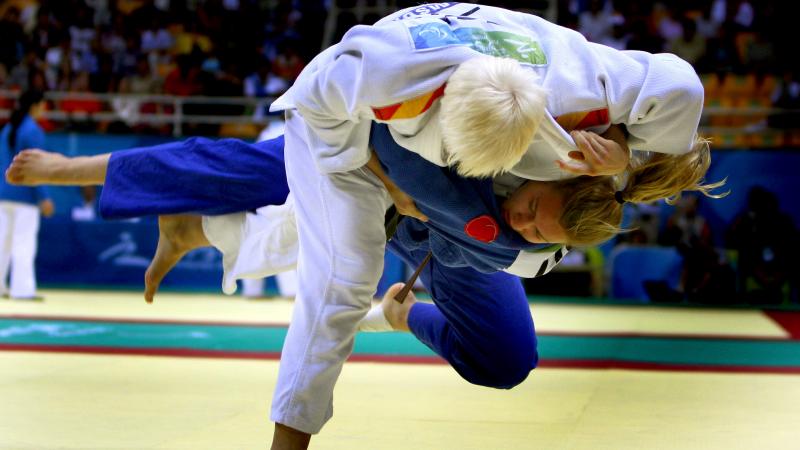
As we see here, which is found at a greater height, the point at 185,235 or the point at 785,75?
the point at 185,235

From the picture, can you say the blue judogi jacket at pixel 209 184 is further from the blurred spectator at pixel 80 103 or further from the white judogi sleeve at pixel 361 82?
the blurred spectator at pixel 80 103

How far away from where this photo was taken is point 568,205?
2365 mm

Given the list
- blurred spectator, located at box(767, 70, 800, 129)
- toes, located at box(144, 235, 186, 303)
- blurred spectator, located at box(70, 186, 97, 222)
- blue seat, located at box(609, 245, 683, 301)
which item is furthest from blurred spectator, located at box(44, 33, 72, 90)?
toes, located at box(144, 235, 186, 303)

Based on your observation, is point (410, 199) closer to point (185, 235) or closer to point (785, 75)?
point (185, 235)

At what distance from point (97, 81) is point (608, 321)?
7.19m

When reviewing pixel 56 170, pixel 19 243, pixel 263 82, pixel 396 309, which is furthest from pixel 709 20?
pixel 56 170

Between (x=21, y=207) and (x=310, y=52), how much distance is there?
188 inches

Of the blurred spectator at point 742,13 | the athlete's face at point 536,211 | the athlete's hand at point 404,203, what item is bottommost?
the blurred spectator at point 742,13

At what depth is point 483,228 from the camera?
241cm

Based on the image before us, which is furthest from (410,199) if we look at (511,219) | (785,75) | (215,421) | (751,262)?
(785,75)

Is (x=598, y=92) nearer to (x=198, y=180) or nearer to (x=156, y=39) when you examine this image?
(x=198, y=180)

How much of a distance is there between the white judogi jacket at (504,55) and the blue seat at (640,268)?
6.72 m

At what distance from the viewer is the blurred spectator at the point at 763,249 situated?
8.62 meters

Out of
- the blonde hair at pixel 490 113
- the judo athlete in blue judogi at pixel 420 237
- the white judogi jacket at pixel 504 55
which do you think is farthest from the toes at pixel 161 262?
the blonde hair at pixel 490 113
